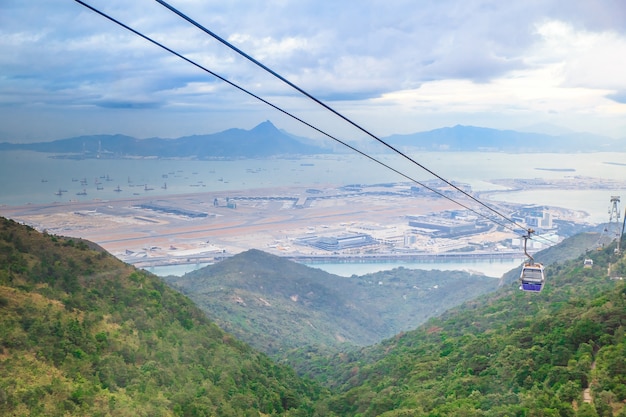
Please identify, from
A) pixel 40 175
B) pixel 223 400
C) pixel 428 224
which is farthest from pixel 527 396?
pixel 428 224

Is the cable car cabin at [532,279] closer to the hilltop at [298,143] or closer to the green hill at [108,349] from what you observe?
the green hill at [108,349]

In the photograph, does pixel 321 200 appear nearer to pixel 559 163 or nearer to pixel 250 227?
pixel 250 227

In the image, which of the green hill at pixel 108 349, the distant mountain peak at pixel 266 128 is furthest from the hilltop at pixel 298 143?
the green hill at pixel 108 349

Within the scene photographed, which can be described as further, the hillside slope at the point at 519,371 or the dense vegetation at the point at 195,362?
the dense vegetation at the point at 195,362

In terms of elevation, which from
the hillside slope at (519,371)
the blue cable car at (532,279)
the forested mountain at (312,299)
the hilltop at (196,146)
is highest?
the hilltop at (196,146)

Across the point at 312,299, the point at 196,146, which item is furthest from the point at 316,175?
the point at 312,299

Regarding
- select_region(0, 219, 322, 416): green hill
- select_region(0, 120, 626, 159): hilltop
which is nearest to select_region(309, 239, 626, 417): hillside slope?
select_region(0, 219, 322, 416): green hill

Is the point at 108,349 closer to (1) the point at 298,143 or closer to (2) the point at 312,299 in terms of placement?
(2) the point at 312,299
